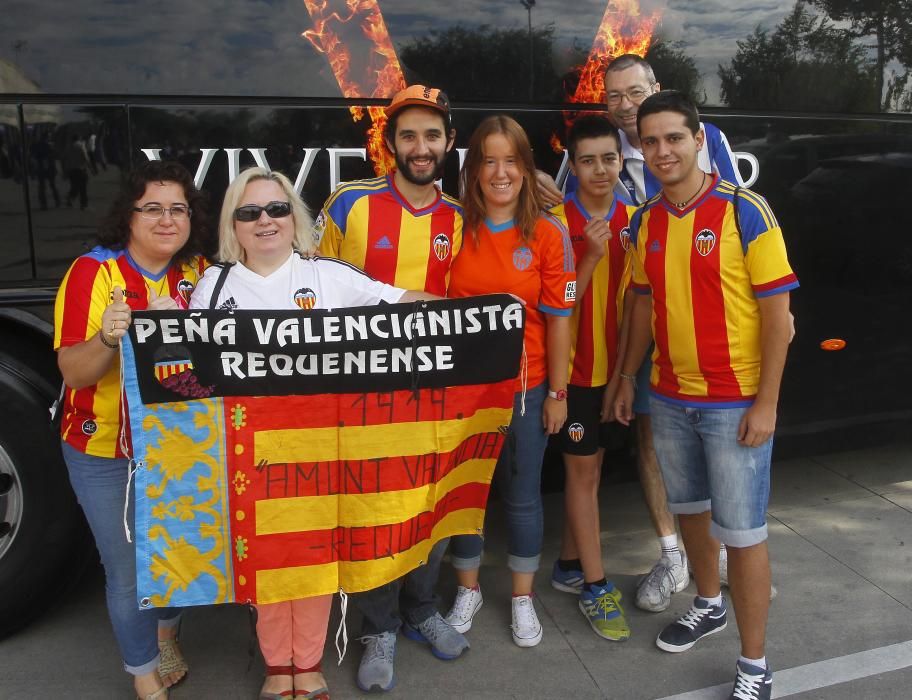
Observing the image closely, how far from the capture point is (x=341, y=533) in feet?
8.96

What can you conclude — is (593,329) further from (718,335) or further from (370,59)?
(370,59)

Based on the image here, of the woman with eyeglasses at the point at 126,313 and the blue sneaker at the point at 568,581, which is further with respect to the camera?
the blue sneaker at the point at 568,581

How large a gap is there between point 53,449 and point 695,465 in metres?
2.22

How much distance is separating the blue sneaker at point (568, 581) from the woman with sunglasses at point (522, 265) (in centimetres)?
64

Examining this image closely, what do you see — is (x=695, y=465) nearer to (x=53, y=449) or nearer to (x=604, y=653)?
(x=604, y=653)

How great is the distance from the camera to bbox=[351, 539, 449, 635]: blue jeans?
2982mm

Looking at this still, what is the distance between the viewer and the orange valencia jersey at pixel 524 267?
9.30ft

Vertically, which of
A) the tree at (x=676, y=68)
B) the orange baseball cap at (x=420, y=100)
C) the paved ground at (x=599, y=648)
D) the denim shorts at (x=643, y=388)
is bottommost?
the paved ground at (x=599, y=648)

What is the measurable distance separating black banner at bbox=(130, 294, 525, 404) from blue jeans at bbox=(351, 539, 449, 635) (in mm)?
725

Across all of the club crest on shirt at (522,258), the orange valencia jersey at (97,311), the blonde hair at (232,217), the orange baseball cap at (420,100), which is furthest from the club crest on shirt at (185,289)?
the club crest on shirt at (522,258)

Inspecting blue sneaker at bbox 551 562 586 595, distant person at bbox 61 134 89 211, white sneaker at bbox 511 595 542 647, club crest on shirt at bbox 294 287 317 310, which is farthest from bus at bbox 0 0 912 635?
white sneaker at bbox 511 595 542 647

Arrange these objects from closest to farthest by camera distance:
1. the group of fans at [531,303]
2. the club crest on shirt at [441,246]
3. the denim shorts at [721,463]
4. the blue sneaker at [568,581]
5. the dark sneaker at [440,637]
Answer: the group of fans at [531,303]
the denim shorts at [721,463]
the club crest on shirt at [441,246]
the dark sneaker at [440,637]
the blue sneaker at [568,581]

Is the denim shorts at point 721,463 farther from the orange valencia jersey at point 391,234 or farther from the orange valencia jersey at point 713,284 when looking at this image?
the orange valencia jersey at point 391,234

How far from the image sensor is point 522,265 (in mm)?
2828
